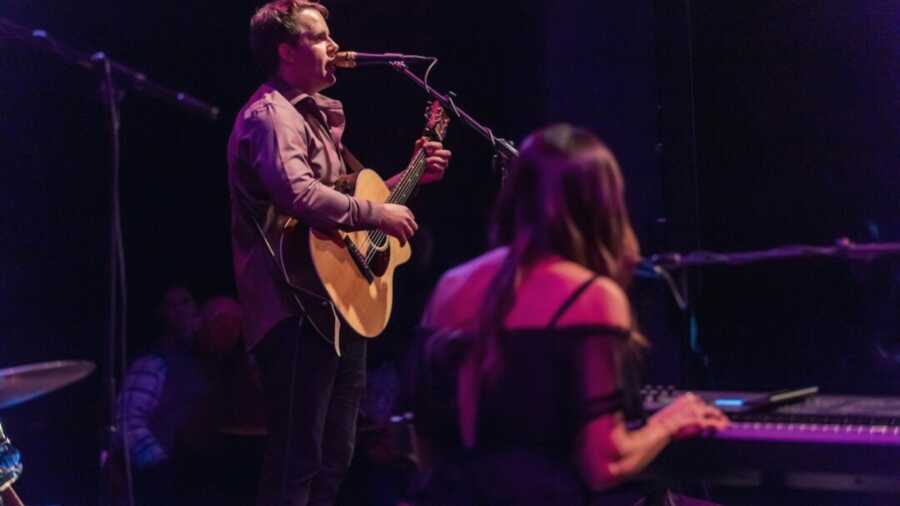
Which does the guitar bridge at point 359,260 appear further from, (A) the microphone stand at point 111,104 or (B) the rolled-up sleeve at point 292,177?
(A) the microphone stand at point 111,104

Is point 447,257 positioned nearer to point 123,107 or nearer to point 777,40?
point 123,107

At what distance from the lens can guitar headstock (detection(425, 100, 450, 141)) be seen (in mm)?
3975

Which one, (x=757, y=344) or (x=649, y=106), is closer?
(x=757, y=344)

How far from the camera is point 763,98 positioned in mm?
4527

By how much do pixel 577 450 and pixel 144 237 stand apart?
4126 millimetres

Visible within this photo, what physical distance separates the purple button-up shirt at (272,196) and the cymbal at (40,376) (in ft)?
2.29

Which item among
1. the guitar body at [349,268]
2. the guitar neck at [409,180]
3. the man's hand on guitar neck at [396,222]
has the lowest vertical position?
the guitar body at [349,268]

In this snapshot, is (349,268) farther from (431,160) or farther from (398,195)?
(431,160)

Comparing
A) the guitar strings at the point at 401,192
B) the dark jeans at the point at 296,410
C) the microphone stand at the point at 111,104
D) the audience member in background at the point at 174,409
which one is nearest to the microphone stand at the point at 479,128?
the guitar strings at the point at 401,192

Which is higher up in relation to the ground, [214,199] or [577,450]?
[214,199]

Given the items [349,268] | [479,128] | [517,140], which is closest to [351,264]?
[349,268]

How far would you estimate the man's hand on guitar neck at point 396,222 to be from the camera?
3.47 m

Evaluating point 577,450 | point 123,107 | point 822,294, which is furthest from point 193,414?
point 577,450

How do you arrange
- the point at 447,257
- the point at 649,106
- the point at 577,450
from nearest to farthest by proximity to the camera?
the point at 577,450
the point at 649,106
the point at 447,257
